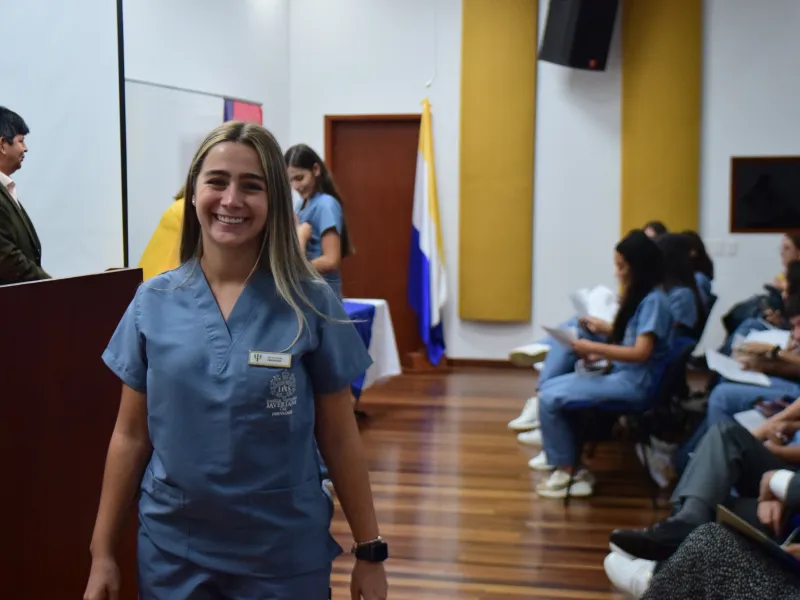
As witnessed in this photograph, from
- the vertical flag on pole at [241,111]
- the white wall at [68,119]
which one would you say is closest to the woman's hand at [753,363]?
the white wall at [68,119]

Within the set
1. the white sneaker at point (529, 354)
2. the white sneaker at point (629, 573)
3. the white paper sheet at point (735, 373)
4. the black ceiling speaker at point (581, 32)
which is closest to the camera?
the white sneaker at point (629, 573)

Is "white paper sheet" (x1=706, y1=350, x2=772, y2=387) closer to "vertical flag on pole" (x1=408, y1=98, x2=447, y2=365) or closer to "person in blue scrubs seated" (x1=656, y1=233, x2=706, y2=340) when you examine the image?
"person in blue scrubs seated" (x1=656, y1=233, x2=706, y2=340)

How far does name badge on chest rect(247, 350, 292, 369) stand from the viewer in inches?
59.2

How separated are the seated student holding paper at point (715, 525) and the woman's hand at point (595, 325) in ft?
4.60

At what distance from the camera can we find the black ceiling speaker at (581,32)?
731cm

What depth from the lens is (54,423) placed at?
2.11 meters

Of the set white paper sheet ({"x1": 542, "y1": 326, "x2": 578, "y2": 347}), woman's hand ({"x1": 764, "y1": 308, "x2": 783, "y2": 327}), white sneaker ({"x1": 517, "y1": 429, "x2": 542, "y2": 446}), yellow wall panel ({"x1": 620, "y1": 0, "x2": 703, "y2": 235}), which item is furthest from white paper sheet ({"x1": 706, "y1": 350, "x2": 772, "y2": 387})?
yellow wall panel ({"x1": 620, "y1": 0, "x2": 703, "y2": 235})

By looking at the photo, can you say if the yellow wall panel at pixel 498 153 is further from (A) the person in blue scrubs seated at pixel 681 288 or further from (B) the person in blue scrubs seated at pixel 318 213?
(B) the person in blue scrubs seated at pixel 318 213

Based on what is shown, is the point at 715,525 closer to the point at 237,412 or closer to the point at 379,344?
the point at 237,412

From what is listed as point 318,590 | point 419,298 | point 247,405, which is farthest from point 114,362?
point 419,298

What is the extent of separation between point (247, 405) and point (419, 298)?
645 cm

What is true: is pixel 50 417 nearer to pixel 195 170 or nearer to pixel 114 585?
pixel 114 585

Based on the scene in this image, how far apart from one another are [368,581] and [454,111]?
6592 mm

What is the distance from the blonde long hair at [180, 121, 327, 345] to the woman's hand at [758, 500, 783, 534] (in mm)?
1797
